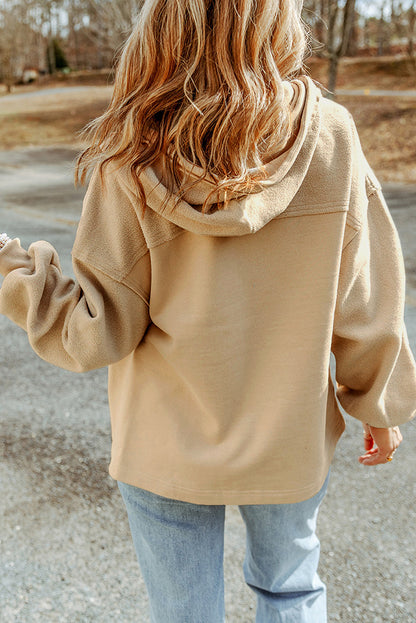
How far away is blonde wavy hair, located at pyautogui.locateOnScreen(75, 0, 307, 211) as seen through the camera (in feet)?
3.45

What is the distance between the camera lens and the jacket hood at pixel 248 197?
3.56 feet

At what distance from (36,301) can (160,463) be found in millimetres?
384

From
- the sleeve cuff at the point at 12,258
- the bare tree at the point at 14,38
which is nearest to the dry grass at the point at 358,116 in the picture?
the bare tree at the point at 14,38

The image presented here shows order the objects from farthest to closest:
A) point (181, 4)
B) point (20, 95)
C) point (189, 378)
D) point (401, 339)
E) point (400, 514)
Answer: point (20, 95), point (400, 514), point (401, 339), point (189, 378), point (181, 4)

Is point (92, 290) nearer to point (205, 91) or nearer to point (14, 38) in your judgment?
point (205, 91)

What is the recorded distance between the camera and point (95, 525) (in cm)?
244

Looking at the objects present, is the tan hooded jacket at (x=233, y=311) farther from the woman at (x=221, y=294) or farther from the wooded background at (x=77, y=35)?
the wooded background at (x=77, y=35)

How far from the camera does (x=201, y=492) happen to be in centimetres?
125

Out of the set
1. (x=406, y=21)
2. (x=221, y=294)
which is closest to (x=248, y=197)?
(x=221, y=294)

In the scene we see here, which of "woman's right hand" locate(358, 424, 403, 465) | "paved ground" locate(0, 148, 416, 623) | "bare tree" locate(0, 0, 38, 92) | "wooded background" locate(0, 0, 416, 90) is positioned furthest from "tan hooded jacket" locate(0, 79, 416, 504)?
"bare tree" locate(0, 0, 38, 92)

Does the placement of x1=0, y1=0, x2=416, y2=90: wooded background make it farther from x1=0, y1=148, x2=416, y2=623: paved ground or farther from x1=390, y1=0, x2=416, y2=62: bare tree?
x1=0, y1=148, x2=416, y2=623: paved ground

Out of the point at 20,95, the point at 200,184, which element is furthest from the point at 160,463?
the point at 20,95

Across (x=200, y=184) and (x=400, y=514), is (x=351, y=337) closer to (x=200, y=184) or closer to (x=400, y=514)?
(x=200, y=184)

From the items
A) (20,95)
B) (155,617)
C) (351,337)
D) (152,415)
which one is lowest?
(20,95)
